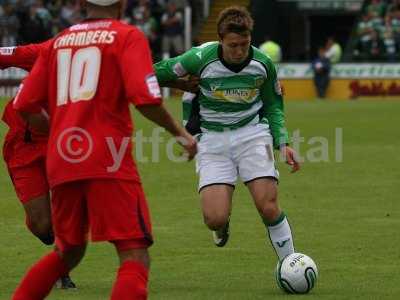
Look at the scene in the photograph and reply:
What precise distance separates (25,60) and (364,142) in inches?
591

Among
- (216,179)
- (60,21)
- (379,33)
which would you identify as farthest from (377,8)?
(216,179)

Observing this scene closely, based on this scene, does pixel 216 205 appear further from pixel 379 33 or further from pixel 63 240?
pixel 379 33

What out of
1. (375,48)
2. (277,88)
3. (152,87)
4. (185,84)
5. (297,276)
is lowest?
(375,48)

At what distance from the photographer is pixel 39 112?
7.48 meters

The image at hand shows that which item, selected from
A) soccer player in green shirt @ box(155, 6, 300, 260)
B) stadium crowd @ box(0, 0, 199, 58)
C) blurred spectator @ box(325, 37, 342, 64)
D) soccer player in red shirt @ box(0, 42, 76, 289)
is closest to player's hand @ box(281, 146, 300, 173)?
soccer player in green shirt @ box(155, 6, 300, 260)

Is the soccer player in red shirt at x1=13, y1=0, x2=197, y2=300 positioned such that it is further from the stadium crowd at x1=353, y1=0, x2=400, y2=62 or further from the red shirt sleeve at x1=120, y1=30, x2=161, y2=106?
the stadium crowd at x1=353, y1=0, x2=400, y2=62

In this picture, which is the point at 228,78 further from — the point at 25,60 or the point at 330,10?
the point at 330,10

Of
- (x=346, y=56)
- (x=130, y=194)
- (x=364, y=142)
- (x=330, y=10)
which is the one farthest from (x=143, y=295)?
(x=330, y=10)

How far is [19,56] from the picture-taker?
9.35 metres

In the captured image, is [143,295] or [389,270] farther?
[389,270]

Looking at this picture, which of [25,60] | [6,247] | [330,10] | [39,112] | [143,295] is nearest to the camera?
[143,295]

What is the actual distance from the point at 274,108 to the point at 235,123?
0.32m

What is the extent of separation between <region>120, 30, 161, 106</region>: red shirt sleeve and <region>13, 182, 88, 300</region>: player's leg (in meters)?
0.64

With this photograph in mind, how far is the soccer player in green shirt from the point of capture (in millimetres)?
9727
